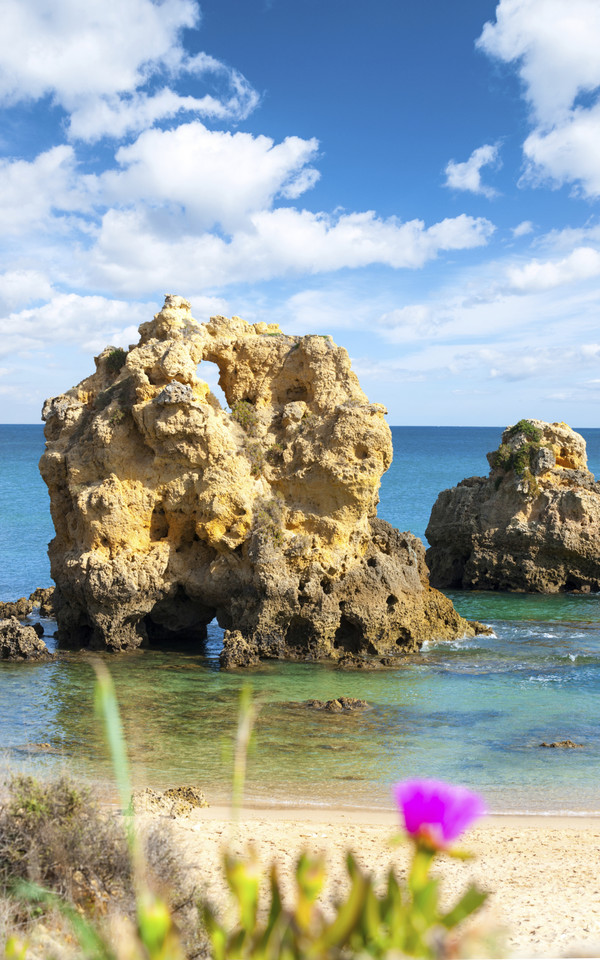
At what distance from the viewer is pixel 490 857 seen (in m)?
8.84

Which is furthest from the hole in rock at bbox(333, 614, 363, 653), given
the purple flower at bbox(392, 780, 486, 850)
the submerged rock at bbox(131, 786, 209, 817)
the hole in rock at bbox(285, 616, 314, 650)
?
the purple flower at bbox(392, 780, 486, 850)

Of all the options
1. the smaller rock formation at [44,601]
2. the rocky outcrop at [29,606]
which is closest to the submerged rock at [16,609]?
the rocky outcrop at [29,606]

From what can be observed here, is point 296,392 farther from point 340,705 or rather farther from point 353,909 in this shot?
point 353,909

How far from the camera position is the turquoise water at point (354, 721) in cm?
1169

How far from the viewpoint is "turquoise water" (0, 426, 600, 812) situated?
38.3 ft

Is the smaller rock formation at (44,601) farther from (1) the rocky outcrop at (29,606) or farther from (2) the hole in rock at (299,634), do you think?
(2) the hole in rock at (299,634)

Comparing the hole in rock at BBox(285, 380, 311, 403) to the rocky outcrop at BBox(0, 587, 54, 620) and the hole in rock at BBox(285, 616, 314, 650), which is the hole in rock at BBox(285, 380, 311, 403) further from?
the rocky outcrop at BBox(0, 587, 54, 620)

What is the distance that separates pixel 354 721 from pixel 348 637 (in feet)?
17.4

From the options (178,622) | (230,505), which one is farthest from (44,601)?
(230,505)

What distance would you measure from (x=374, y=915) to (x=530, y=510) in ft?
91.0

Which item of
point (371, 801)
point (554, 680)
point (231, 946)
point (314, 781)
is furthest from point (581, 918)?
point (554, 680)

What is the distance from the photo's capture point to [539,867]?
8.48 meters

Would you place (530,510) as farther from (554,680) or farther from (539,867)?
(539,867)

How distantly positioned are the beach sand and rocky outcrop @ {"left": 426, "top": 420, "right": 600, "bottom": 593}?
1881 centimetres
